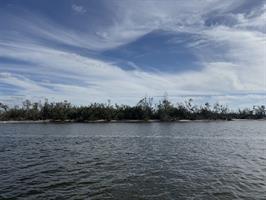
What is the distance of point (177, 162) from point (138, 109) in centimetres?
16169

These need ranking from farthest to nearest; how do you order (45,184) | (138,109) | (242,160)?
(138,109) → (242,160) → (45,184)

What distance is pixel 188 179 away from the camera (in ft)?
79.8

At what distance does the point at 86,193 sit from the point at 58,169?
9.23m

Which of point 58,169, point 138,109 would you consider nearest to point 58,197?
point 58,169

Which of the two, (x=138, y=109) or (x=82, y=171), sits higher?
(x=138, y=109)

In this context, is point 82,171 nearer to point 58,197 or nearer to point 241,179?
point 58,197

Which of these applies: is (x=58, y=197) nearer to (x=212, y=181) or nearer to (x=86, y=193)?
(x=86, y=193)

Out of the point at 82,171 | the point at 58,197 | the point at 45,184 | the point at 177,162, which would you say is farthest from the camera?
the point at 177,162

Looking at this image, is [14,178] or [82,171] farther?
[82,171]

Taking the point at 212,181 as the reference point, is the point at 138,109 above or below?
above

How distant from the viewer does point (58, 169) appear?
2856 cm

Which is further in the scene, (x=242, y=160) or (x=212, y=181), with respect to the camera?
(x=242, y=160)

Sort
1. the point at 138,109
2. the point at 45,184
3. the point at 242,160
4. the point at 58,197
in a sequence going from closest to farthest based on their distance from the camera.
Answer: the point at 58,197, the point at 45,184, the point at 242,160, the point at 138,109

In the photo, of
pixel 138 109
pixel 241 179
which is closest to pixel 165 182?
pixel 241 179
